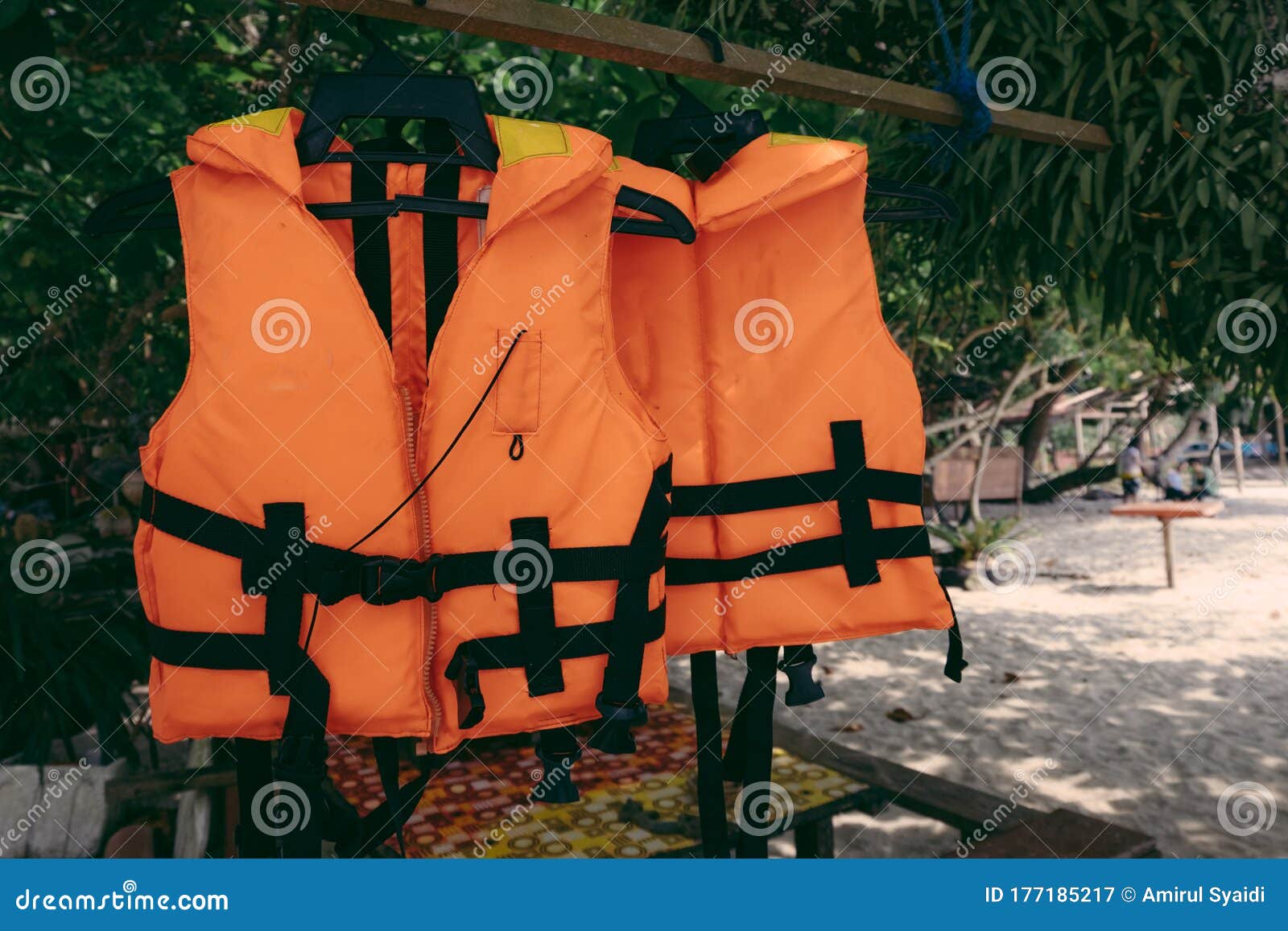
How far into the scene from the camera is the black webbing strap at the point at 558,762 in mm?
1445

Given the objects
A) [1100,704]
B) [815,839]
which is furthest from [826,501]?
[1100,704]

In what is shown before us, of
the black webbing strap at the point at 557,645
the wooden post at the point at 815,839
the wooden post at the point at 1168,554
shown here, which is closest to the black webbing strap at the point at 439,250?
the black webbing strap at the point at 557,645

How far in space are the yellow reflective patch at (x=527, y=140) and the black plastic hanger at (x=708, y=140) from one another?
0.47 metres

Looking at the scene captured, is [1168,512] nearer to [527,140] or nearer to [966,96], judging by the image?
[966,96]

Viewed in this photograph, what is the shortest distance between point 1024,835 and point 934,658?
4.73 m

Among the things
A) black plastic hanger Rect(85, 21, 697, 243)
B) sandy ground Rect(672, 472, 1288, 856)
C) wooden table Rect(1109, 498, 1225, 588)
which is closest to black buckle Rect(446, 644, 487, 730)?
black plastic hanger Rect(85, 21, 697, 243)

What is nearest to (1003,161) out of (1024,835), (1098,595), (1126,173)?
(1126,173)

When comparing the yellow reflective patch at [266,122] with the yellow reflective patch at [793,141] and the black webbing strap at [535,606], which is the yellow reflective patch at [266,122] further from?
the yellow reflective patch at [793,141]

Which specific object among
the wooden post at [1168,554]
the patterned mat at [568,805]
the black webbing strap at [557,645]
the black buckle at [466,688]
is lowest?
the wooden post at [1168,554]

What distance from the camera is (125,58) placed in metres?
3.34

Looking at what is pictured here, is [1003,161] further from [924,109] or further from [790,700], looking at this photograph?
[790,700]

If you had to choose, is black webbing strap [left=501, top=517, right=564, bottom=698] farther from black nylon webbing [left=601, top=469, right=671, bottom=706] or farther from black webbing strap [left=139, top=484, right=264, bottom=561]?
black webbing strap [left=139, top=484, right=264, bottom=561]

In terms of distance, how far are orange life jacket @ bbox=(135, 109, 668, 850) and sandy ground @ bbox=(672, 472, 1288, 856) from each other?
2718 mm

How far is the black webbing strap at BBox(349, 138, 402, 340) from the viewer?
135cm
